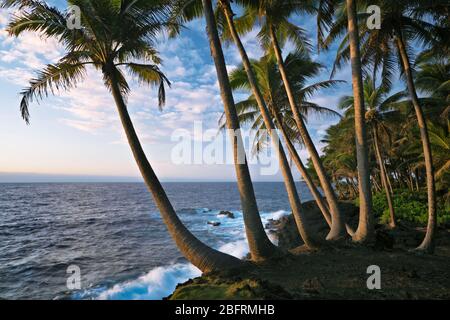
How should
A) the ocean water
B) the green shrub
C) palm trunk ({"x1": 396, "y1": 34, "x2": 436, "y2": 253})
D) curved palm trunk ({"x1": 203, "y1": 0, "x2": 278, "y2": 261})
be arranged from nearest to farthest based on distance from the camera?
curved palm trunk ({"x1": 203, "y1": 0, "x2": 278, "y2": 261}) < palm trunk ({"x1": 396, "y1": 34, "x2": 436, "y2": 253}) < the ocean water < the green shrub

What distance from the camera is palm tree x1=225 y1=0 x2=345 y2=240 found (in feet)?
27.7

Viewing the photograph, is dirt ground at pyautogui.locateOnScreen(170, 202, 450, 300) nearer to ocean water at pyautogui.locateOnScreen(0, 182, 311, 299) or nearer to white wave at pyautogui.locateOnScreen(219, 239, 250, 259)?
ocean water at pyautogui.locateOnScreen(0, 182, 311, 299)

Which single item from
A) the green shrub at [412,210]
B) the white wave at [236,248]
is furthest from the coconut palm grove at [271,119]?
the white wave at [236,248]

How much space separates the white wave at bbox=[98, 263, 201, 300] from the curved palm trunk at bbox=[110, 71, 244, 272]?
900 centimetres

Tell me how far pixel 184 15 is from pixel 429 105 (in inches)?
620

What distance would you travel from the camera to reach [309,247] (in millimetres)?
7379

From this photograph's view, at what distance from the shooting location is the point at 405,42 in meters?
9.53

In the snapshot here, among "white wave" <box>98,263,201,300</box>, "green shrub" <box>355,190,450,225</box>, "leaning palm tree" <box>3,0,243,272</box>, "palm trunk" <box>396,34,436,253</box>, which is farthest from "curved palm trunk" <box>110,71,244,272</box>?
"green shrub" <box>355,190,450,225</box>

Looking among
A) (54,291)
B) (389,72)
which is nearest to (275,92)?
(389,72)

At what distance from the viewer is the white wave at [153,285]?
43.5 feet

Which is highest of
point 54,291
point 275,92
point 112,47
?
point 275,92

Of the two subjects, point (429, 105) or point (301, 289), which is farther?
point (429, 105)

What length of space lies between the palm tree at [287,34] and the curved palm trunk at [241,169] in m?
2.07
